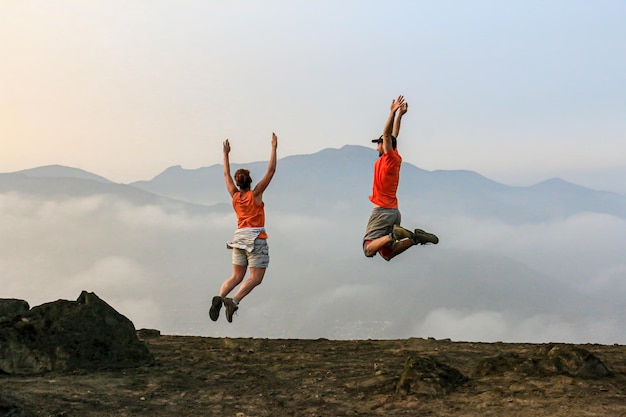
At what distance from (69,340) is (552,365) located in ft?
23.5

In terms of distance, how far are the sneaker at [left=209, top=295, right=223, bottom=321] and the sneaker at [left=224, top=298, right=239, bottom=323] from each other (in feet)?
0.39

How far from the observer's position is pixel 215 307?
37.3 feet

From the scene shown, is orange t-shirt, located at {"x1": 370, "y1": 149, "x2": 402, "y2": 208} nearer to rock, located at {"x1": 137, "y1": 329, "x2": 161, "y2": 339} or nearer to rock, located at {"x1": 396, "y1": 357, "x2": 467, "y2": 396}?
rock, located at {"x1": 396, "y1": 357, "x2": 467, "y2": 396}

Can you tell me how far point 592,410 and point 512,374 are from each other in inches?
55.8

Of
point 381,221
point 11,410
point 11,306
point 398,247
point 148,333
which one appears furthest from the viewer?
point 148,333

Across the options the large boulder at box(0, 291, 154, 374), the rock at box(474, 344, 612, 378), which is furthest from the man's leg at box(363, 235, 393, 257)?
the large boulder at box(0, 291, 154, 374)

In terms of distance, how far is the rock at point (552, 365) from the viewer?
29.8ft

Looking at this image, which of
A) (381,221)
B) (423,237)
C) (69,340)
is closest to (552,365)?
(423,237)

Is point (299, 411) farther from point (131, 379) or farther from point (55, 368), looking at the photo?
point (55, 368)

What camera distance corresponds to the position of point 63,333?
10.5 m

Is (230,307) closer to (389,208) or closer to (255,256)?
(255,256)

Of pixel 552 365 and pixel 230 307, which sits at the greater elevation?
pixel 230 307

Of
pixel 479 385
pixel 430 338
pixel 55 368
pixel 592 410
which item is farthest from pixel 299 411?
pixel 430 338

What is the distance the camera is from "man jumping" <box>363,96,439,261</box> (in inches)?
432
